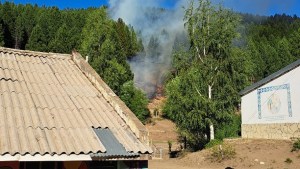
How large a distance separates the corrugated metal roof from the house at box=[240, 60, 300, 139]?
23393mm

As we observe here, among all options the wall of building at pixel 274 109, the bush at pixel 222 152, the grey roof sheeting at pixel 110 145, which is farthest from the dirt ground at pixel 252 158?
the grey roof sheeting at pixel 110 145

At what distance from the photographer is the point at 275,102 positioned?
30703 millimetres

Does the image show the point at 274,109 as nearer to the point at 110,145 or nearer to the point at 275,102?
the point at 275,102

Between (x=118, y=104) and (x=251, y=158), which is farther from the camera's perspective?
(x=251, y=158)

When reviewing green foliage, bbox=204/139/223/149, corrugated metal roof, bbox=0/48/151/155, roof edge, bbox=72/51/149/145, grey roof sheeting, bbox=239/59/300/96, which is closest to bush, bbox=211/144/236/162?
green foliage, bbox=204/139/223/149

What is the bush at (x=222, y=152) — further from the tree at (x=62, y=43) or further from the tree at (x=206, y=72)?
the tree at (x=62, y=43)

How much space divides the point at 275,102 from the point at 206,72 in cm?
637

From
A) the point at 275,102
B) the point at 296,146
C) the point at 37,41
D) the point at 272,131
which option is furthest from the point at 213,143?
the point at 37,41

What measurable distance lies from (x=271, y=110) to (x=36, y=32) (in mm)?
42705

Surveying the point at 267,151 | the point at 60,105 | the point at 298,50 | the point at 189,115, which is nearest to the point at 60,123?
the point at 60,105

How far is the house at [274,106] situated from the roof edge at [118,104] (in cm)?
2265

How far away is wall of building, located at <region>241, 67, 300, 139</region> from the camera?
29094 mm

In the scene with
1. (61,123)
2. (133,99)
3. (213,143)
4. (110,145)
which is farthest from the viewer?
(133,99)

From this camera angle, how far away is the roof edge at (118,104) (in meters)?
7.42
